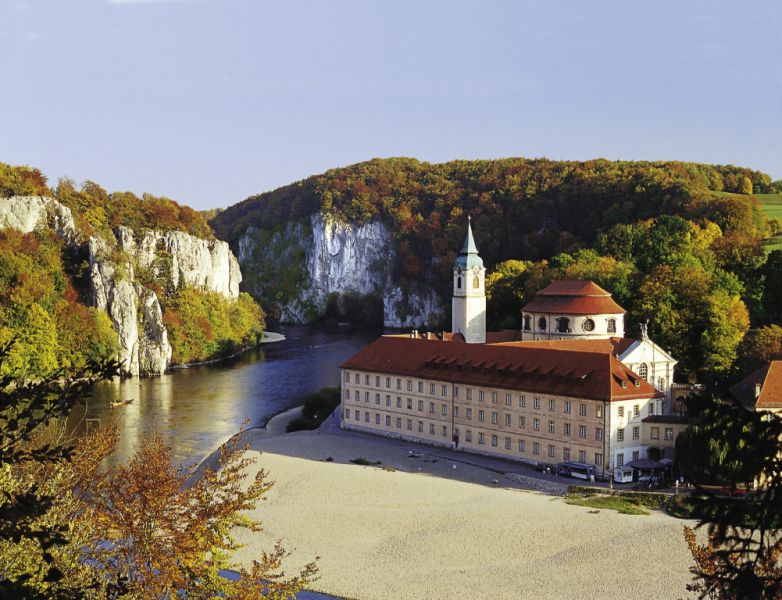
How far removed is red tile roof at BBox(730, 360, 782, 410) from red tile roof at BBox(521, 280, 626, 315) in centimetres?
1915

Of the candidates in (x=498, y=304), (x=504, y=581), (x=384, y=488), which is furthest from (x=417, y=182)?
(x=504, y=581)

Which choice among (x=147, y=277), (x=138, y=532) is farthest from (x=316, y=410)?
(x=147, y=277)

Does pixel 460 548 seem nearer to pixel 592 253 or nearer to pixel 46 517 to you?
pixel 46 517

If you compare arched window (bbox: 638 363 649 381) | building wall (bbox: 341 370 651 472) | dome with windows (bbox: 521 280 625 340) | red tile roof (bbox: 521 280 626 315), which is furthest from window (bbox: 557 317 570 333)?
building wall (bbox: 341 370 651 472)

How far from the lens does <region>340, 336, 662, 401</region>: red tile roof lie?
49.1 meters

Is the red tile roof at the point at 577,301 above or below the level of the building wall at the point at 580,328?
above

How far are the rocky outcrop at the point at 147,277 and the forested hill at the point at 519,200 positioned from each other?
158 ft

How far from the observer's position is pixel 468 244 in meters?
70.1

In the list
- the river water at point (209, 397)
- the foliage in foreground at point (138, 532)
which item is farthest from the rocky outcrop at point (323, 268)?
the foliage in foreground at point (138, 532)

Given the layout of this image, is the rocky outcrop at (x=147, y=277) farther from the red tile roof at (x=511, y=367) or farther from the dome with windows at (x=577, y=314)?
the dome with windows at (x=577, y=314)

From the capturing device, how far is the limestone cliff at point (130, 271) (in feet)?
315

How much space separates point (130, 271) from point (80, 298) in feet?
24.6

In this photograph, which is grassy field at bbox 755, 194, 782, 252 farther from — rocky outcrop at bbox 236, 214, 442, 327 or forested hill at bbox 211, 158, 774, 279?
rocky outcrop at bbox 236, 214, 442, 327

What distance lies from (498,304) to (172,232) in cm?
4704
